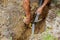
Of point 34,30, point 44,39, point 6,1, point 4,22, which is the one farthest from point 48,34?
point 6,1

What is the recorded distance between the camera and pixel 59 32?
208 centimetres

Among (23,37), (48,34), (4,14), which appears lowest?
(23,37)

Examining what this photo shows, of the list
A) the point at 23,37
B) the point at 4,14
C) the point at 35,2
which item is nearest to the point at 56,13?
the point at 35,2

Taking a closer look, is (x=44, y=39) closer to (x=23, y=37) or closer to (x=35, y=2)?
(x=23, y=37)

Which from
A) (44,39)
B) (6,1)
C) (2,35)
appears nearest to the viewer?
(44,39)

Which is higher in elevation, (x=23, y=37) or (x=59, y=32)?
(x=59, y=32)

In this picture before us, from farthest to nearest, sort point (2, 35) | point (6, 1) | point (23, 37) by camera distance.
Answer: point (6, 1) → point (23, 37) → point (2, 35)

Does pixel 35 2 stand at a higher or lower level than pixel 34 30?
higher

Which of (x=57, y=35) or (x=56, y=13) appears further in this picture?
(x=56, y=13)

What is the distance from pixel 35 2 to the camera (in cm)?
252

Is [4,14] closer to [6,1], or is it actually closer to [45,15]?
[6,1]

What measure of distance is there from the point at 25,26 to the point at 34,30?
0.14 m

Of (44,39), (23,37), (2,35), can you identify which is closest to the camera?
(44,39)

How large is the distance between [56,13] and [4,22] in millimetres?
677
